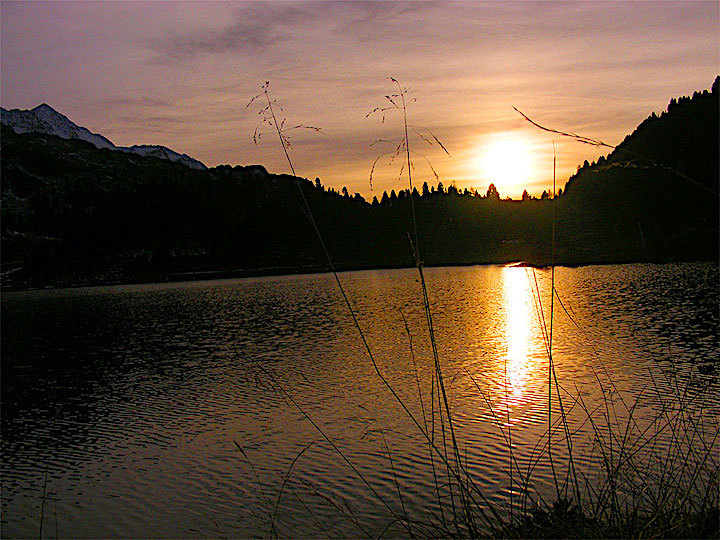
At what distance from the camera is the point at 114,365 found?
32125 mm

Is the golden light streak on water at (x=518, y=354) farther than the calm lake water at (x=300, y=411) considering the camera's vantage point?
Yes

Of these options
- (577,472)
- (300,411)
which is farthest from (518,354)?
(577,472)

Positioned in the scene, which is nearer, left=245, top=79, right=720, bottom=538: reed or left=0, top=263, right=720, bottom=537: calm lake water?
left=245, top=79, right=720, bottom=538: reed

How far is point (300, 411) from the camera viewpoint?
1973cm

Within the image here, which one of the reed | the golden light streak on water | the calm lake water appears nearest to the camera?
the reed

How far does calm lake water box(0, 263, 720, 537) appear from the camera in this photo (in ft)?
39.8

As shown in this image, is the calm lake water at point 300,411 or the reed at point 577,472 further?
the calm lake water at point 300,411

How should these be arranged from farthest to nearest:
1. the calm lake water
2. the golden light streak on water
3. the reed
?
the golden light streak on water
the calm lake water
the reed

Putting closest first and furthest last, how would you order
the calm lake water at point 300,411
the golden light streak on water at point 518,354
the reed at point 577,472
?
the reed at point 577,472, the calm lake water at point 300,411, the golden light streak on water at point 518,354

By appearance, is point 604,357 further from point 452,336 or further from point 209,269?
point 209,269

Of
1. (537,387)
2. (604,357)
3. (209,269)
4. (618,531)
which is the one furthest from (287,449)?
(209,269)

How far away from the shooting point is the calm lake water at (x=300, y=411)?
477 inches

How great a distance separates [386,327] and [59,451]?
24.5 metres

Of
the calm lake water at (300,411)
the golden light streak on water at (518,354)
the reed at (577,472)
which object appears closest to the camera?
the reed at (577,472)
